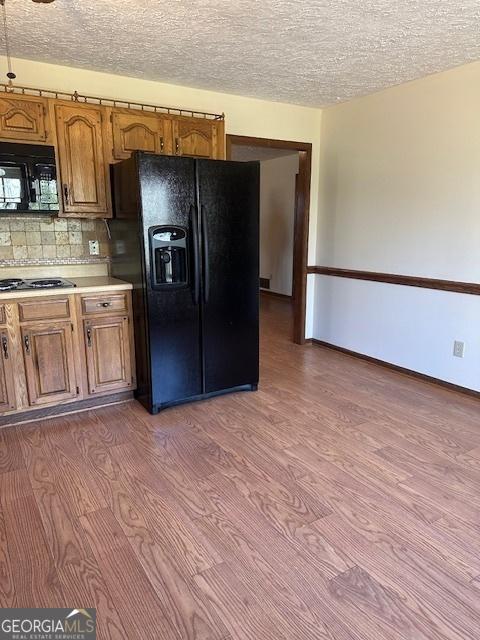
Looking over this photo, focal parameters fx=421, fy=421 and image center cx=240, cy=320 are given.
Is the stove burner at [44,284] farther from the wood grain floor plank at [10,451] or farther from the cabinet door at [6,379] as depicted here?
the wood grain floor plank at [10,451]

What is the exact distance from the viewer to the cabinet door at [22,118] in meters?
2.69

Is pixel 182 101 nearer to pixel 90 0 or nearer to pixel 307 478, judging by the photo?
pixel 90 0

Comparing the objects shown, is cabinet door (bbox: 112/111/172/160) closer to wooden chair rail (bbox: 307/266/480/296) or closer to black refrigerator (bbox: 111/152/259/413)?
black refrigerator (bbox: 111/152/259/413)

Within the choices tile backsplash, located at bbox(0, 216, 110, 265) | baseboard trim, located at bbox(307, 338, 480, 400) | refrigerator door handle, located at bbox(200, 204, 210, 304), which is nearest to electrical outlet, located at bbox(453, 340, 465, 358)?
baseboard trim, located at bbox(307, 338, 480, 400)

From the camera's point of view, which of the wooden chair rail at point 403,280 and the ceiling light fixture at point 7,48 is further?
the wooden chair rail at point 403,280

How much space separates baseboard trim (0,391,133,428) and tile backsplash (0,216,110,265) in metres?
1.11

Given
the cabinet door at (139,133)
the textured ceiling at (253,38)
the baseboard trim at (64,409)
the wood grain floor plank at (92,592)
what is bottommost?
the wood grain floor plank at (92,592)

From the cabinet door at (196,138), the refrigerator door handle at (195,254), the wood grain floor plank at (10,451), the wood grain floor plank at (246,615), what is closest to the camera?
the wood grain floor plank at (246,615)

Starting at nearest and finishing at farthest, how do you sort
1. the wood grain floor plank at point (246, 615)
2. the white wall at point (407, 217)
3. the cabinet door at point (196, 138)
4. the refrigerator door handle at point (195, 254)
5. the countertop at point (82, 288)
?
the wood grain floor plank at point (246, 615)
the countertop at point (82, 288)
the refrigerator door handle at point (195, 254)
the white wall at point (407, 217)
the cabinet door at point (196, 138)

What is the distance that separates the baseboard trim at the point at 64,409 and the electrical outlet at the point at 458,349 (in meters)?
2.58

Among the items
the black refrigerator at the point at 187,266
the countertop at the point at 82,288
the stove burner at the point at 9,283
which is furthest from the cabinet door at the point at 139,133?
the stove burner at the point at 9,283

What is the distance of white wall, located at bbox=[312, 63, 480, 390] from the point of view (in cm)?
317

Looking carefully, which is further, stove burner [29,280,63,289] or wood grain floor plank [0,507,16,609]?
stove burner [29,280,63,289]

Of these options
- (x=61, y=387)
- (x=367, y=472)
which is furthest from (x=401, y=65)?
(x=61, y=387)
